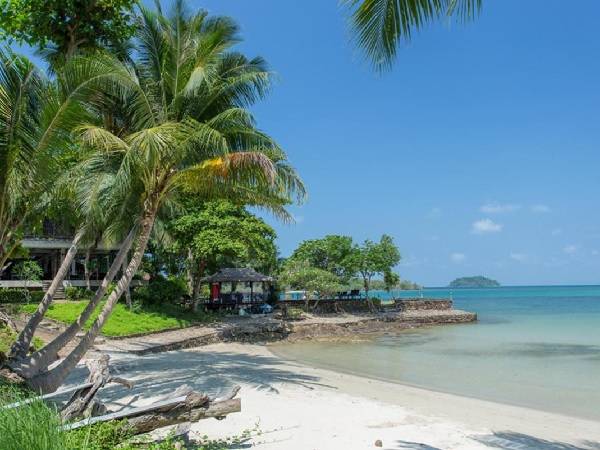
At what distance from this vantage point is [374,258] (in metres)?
33.8

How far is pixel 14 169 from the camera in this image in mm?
7137

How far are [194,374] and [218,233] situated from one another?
987 cm

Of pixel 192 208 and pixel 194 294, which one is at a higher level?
pixel 192 208

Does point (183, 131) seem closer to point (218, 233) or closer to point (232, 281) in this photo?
point (218, 233)

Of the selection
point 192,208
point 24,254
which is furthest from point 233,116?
point 192,208

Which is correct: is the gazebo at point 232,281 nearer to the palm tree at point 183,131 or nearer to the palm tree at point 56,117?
the palm tree at point 183,131

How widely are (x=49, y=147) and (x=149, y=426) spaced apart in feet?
13.5

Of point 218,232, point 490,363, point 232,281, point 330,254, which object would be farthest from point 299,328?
point 490,363

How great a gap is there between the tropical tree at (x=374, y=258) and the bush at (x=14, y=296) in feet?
62.0

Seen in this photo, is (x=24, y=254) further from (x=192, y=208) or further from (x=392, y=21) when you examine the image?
(x=192, y=208)

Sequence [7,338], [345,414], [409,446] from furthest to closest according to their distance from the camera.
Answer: [7,338], [345,414], [409,446]

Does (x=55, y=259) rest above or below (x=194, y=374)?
above

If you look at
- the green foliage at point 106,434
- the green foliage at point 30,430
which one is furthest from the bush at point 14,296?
the green foliage at point 30,430

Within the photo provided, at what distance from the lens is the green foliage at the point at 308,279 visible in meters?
30.2
